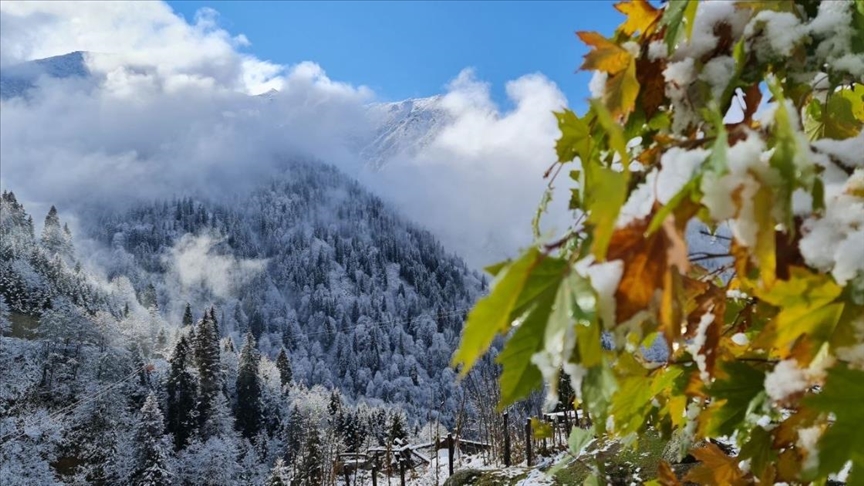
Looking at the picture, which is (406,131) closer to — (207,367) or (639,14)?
(207,367)

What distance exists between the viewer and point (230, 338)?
65.8 m

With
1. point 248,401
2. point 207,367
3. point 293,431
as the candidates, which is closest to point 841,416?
point 207,367

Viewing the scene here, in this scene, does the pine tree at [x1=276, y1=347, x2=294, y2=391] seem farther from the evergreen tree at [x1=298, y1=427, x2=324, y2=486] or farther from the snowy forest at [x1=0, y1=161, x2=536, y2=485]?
the evergreen tree at [x1=298, y1=427, x2=324, y2=486]

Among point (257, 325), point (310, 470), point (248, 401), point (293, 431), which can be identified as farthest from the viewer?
point (257, 325)

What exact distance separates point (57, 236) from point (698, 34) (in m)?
85.5

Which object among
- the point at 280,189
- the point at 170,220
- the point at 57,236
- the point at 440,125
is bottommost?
the point at 57,236

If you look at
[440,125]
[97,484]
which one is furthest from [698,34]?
[440,125]

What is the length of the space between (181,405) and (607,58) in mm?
43429

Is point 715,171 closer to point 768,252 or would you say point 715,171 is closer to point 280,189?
point 768,252

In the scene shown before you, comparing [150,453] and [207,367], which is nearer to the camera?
[150,453]

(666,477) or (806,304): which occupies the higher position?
(806,304)

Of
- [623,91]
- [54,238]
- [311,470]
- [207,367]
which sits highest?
[54,238]

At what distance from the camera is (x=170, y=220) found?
4437 inches

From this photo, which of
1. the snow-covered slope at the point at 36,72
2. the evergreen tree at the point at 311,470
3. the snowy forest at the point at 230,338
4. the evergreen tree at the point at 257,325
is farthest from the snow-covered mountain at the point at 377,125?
the evergreen tree at the point at 311,470
